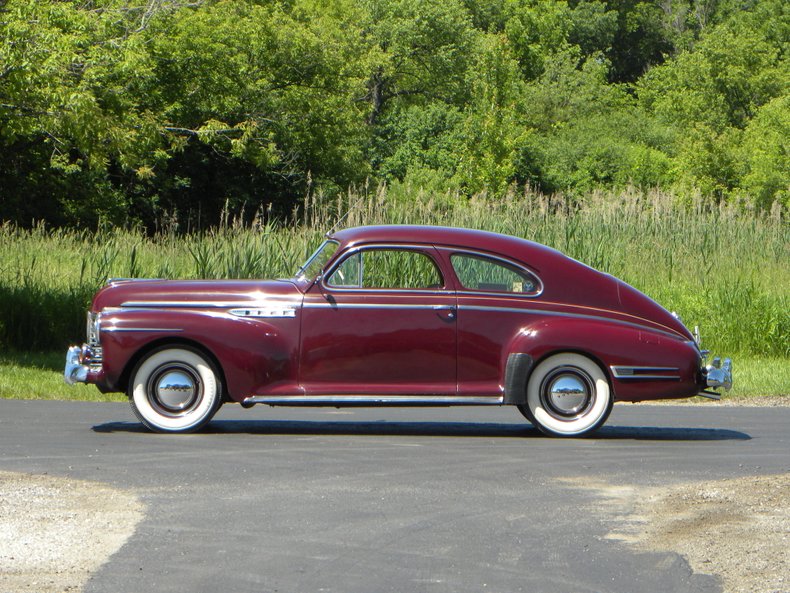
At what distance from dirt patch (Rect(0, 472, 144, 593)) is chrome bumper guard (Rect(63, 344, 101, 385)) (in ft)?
7.26

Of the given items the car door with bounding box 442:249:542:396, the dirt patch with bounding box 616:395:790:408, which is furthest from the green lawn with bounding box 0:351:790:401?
the car door with bounding box 442:249:542:396

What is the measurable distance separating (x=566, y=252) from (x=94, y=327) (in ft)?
39.3

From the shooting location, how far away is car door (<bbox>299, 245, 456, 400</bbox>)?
36.3 feet

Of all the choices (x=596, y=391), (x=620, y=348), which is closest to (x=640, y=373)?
(x=620, y=348)

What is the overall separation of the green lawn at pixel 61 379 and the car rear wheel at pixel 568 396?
4.92 meters

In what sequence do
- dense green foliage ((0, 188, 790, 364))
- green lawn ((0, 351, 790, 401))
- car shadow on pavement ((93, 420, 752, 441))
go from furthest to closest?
1. dense green foliage ((0, 188, 790, 364))
2. green lawn ((0, 351, 790, 401))
3. car shadow on pavement ((93, 420, 752, 441))

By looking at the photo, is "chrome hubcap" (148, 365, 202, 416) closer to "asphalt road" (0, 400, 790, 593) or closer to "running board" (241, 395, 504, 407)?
"asphalt road" (0, 400, 790, 593)

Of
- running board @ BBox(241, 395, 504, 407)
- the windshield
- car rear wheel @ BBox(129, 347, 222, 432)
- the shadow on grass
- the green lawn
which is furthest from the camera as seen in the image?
the shadow on grass

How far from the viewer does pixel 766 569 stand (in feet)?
21.4

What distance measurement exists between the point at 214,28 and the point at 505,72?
10.5 metres

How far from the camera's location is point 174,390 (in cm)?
1115

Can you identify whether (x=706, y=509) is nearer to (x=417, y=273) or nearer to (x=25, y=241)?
(x=417, y=273)

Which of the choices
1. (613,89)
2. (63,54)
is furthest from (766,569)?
(613,89)

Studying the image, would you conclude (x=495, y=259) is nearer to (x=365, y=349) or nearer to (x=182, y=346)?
(x=365, y=349)
